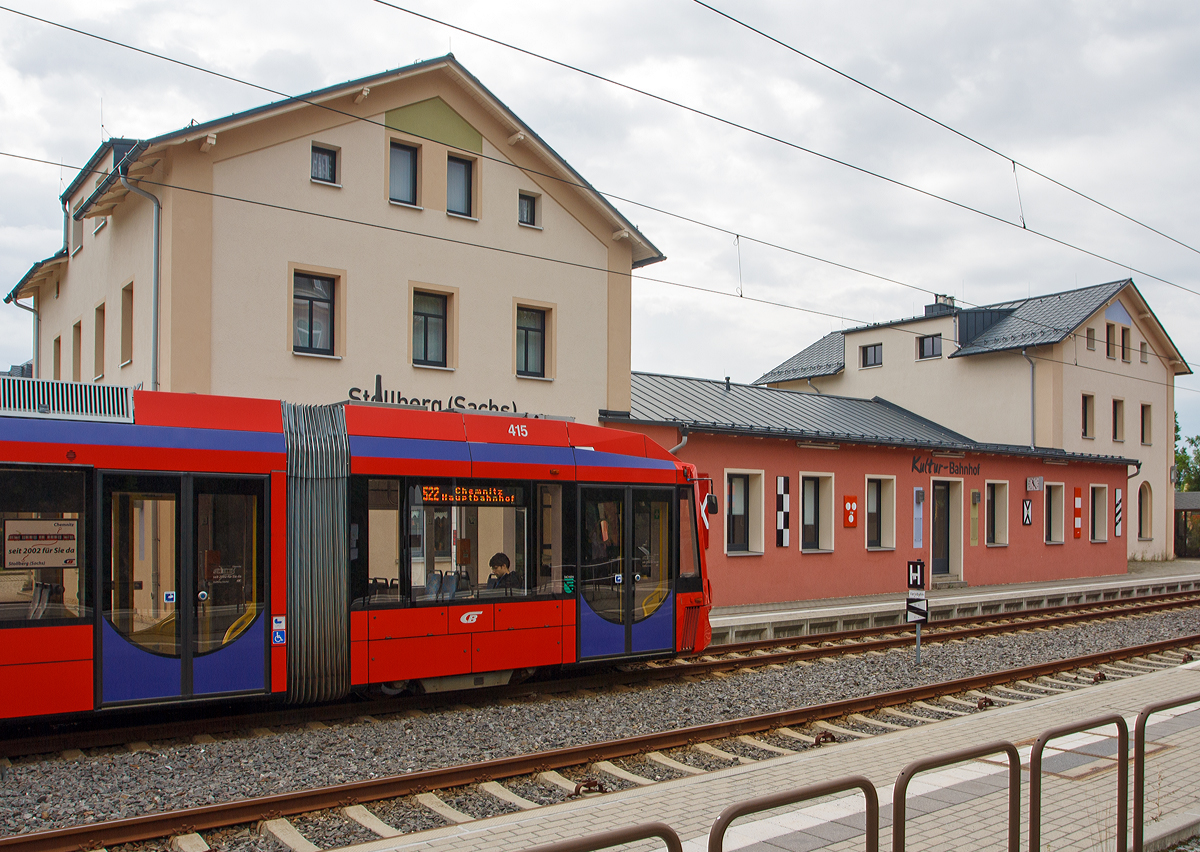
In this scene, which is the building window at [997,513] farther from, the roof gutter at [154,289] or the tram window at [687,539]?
the roof gutter at [154,289]

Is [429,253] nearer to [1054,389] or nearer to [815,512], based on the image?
[815,512]

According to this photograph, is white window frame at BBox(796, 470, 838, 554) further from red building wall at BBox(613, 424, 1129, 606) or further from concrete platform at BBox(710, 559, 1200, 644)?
concrete platform at BBox(710, 559, 1200, 644)

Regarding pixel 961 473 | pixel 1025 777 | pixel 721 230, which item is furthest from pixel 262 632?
pixel 961 473

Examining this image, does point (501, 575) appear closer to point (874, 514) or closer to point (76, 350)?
point (76, 350)

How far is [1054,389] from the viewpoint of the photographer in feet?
112

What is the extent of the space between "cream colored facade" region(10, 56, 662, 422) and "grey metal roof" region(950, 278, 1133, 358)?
64.4 feet

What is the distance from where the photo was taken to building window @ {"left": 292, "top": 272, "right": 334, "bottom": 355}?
16.6 metres

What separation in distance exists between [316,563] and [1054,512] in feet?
91.5

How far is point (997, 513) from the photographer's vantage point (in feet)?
94.0

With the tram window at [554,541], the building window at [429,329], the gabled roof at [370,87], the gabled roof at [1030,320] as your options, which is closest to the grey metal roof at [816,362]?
the gabled roof at [1030,320]

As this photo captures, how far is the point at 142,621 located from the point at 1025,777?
7282 millimetres

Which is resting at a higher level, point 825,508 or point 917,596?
point 825,508

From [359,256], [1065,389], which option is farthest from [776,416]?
[1065,389]

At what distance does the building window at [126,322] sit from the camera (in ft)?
57.6
